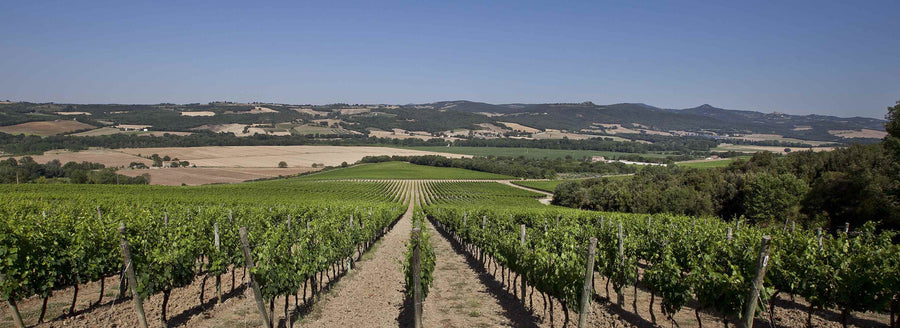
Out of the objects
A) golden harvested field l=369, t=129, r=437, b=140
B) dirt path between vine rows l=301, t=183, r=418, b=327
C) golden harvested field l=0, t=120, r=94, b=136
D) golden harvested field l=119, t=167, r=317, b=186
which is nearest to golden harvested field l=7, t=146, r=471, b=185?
golden harvested field l=119, t=167, r=317, b=186

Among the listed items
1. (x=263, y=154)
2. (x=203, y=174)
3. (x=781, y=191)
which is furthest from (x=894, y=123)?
(x=263, y=154)

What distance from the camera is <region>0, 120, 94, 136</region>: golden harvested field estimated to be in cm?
10796

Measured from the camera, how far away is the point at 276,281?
8742mm

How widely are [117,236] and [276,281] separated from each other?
4308 mm

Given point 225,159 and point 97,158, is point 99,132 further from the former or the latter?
point 225,159

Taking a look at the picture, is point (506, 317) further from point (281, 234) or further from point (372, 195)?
point (372, 195)

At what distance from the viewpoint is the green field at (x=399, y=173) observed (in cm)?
8452

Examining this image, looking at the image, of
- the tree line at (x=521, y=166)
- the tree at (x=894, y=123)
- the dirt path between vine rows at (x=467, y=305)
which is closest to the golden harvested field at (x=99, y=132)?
the tree line at (x=521, y=166)

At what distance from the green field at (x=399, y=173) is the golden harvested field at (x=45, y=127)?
271 feet

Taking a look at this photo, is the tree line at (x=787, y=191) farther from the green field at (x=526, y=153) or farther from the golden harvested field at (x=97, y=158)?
the golden harvested field at (x=97, y=158)

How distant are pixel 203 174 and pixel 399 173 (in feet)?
119

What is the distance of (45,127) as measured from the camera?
376ft

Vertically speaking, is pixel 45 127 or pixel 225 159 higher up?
pixel 45 127

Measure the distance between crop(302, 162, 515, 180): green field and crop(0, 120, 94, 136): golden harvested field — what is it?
82.7 metres
